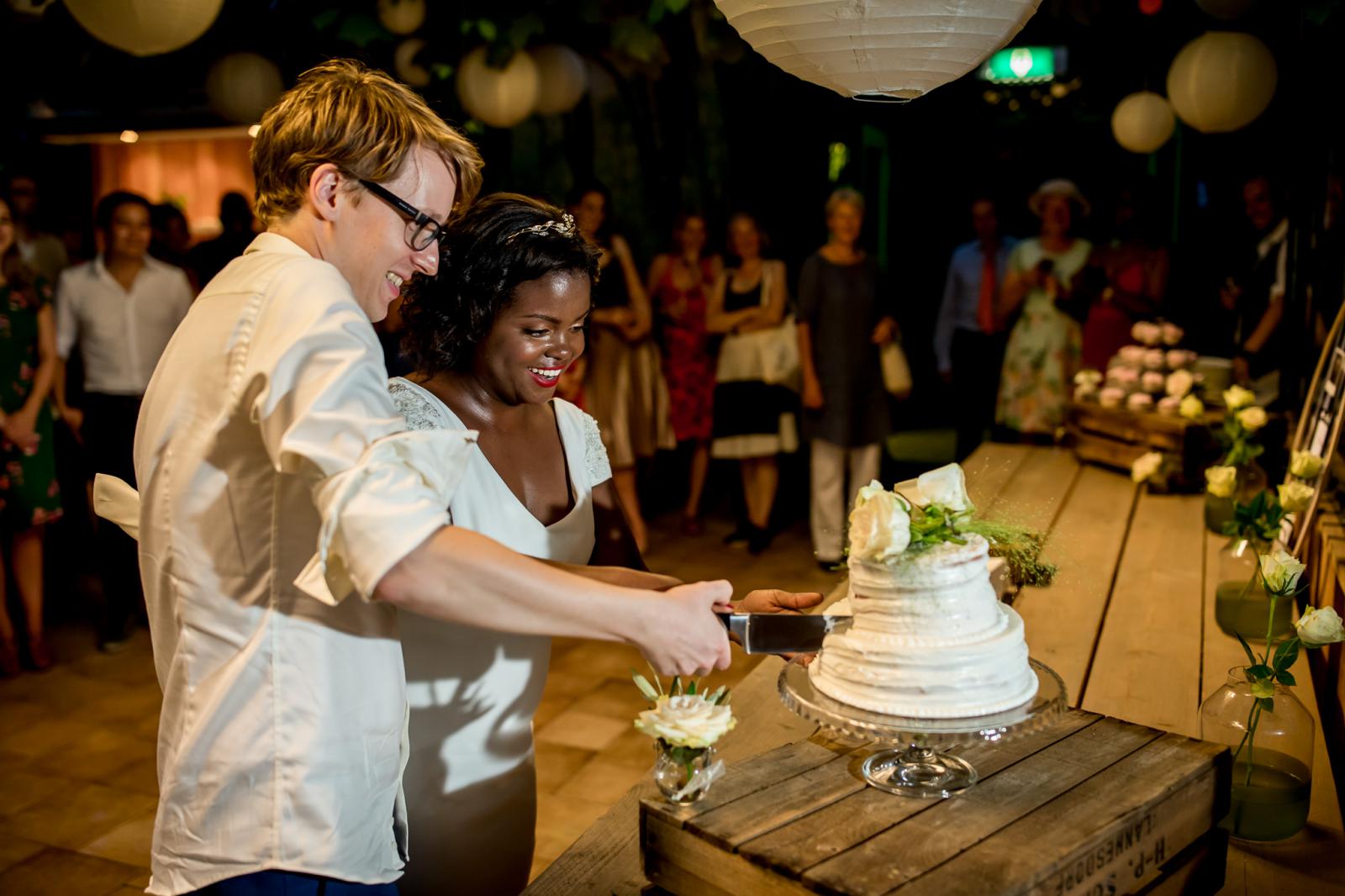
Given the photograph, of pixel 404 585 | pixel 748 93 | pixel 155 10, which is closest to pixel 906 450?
pixel 748 93

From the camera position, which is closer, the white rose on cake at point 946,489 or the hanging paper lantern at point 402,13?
the white rose on cake at point 946,489

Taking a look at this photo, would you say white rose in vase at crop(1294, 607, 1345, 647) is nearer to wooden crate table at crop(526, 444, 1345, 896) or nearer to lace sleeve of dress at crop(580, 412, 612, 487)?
wooden crate table at crop(526, 444, 1345, 896)

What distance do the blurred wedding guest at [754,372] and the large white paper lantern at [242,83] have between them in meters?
2.49

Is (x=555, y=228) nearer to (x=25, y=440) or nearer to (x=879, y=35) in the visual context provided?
(x=879, y=35)

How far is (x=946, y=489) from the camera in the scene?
4.87ft

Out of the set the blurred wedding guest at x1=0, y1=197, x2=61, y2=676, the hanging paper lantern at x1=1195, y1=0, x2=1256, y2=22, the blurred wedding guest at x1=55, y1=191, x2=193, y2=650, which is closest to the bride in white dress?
the blurred wedding guest at x1=0, y1=197, x2=61, y2=676

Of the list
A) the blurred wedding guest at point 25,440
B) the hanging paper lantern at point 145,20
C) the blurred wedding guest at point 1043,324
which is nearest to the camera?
the hanging paper lantern at point 145,20

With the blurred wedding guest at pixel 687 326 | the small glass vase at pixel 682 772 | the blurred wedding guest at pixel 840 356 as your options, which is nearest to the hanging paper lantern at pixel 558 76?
the blurred wedding guest at pixel 687 326

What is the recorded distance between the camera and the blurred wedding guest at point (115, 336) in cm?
499

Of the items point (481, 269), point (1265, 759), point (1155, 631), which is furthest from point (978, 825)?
point (1155, 631)

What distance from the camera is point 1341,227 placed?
4.64 metres

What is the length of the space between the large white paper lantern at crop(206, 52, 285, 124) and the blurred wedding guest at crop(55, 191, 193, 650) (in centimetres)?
96

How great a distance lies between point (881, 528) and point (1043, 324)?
15.9 feet

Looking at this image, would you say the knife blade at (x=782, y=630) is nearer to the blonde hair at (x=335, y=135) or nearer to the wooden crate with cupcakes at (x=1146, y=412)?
the blonde hair at (x=335, y=135)
